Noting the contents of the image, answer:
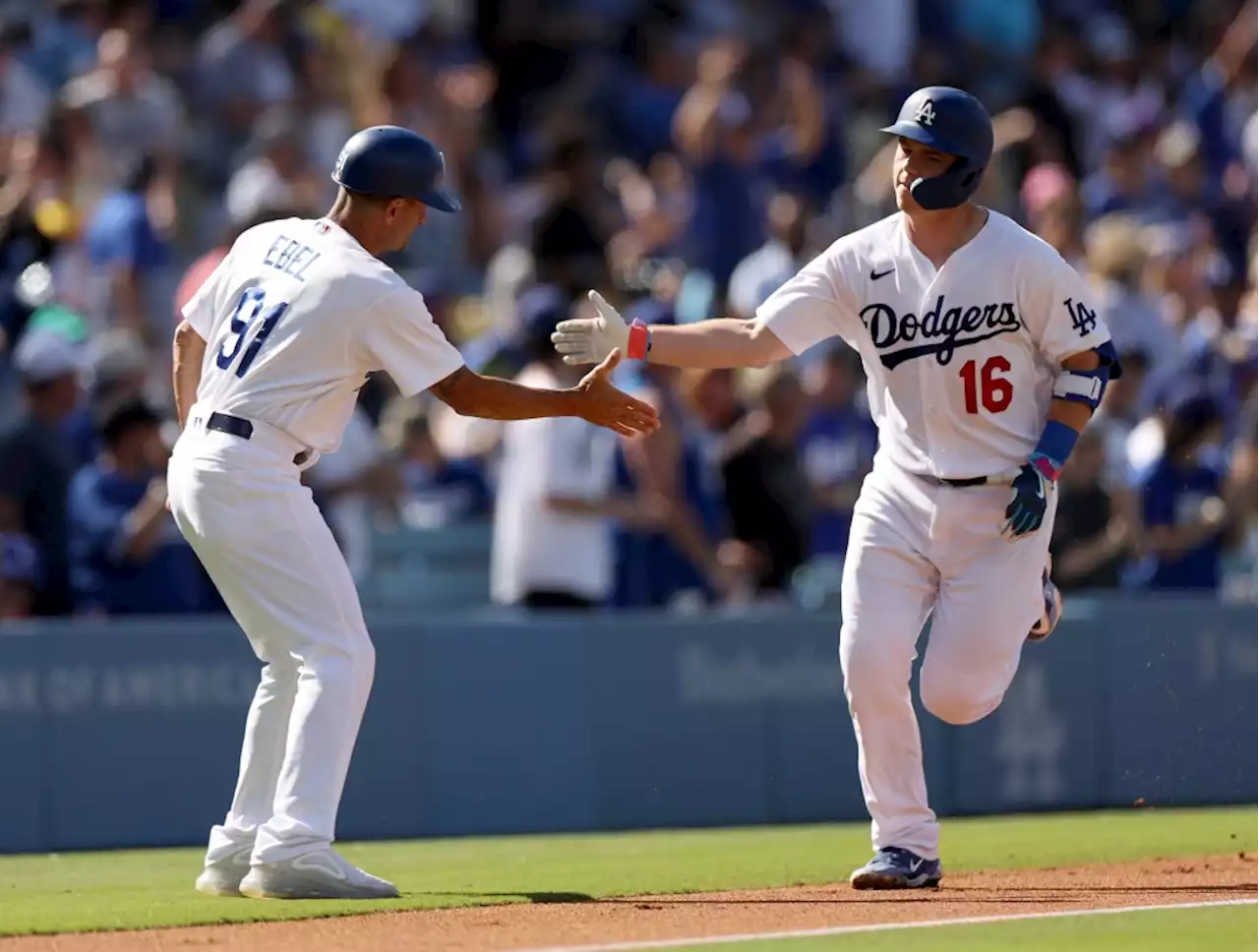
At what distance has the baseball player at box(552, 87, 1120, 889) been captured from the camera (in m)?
8.08

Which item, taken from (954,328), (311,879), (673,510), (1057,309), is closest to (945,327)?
(954,328)

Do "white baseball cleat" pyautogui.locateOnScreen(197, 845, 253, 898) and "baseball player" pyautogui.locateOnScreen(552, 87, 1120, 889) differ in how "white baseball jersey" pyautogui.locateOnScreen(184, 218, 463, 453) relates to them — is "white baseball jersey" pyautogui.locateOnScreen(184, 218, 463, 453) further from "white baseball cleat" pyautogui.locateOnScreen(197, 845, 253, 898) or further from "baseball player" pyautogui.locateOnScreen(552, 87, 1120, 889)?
"white baseball cleat" pyautogui.locateOnScreen(197, 845, 253, 898)

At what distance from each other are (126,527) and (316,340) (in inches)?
172

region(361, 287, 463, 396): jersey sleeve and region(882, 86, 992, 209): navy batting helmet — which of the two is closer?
region(361, 287, 463, 396): jersey sleeve

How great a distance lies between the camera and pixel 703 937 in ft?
22.2

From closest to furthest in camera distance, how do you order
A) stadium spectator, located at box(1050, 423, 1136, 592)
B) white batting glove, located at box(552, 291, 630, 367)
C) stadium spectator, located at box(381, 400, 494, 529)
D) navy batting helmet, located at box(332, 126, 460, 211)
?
navy batting helmet, located at box(332, 126, 460, 211), white batting glove, located at box(552, 291, 630, 367), stadium spectator, located at box(381, 400, 494, 529), stadium spectator, located at box(1050, 423, 1136, 592)

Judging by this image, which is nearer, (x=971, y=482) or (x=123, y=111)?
(x=971, y=482)

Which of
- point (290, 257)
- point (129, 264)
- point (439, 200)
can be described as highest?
point (129, 264)

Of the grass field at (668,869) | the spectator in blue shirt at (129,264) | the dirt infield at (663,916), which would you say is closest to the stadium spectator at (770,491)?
the grass field at (668,869)

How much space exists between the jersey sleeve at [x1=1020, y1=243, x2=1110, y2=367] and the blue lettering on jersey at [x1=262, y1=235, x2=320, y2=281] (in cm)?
238

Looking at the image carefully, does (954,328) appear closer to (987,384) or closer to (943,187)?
(987,384)

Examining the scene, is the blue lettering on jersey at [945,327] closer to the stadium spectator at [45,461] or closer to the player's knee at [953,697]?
the player's knee at [953,697]

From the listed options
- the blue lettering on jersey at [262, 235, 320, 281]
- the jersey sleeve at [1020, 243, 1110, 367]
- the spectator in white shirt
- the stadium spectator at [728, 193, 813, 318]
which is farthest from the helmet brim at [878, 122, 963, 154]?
the stadium spectator at [728, 193, 813, 318]

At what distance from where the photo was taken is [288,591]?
7.78 meters
